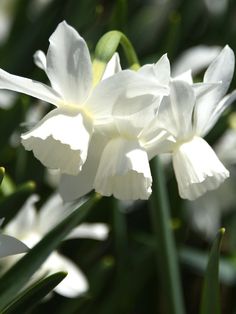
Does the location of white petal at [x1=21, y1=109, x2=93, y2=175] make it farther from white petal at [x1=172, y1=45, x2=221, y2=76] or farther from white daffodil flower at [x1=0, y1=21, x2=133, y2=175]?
white petal at [x1=172, y1=45, x2=221, y2=76]

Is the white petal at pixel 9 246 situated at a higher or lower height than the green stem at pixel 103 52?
lower

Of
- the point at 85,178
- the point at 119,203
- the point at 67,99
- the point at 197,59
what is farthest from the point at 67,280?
the point at 197,59

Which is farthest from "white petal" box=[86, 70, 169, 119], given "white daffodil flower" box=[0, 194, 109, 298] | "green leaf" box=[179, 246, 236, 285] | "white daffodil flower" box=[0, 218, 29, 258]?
"green leaf" box=[179, 246, 236, 285]

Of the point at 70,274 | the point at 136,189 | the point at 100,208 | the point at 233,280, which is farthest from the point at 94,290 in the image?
the point at 136,189

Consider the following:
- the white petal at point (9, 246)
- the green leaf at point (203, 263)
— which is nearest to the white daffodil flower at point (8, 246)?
the white petal at point (9, 246)

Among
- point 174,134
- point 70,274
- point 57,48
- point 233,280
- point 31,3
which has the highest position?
point 31,3

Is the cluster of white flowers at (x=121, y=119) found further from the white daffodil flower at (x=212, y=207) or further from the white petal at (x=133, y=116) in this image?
the white daffodil flower at (x=212, y=207)

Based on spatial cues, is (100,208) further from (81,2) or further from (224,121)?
(81,2)
